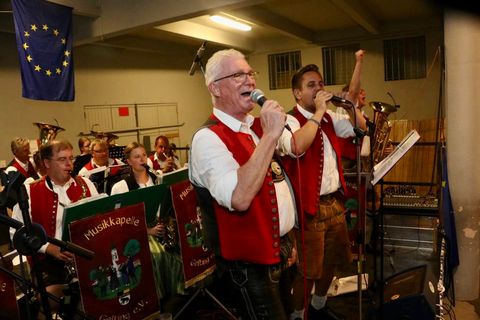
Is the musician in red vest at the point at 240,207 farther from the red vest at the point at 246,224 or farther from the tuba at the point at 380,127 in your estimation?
the tuba at the point at 380,127

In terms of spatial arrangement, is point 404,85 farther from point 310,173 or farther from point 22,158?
point 22,158

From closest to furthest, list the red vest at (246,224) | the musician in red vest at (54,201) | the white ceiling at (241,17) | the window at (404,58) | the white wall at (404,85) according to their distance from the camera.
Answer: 1. the red vest at (246,224)
2. the musician in red vest at (54,201)
3. the white ceiling at (241,17)
4. the white wall at (404,85)
5. the window at (404,58)

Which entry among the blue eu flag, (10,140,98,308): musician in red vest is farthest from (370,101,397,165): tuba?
the blue eu flag

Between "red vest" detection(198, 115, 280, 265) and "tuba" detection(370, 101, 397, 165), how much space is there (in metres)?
2.08

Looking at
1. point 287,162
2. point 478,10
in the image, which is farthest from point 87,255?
point 478,10

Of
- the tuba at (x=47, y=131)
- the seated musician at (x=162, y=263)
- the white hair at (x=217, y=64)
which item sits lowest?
the seated musician at (x=162, y=263)

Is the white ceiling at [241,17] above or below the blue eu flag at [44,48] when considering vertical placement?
above

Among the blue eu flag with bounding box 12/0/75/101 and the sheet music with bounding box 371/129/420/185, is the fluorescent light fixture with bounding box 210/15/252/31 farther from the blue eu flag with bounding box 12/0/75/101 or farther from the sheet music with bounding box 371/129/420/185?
the sheet music with bounding box 371/129/420/185

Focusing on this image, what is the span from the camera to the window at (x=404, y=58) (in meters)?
9.24

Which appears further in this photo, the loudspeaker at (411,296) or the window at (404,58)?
the window at (404,58)

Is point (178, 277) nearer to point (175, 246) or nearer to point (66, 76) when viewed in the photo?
point (175, 246)

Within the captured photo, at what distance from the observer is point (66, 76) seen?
5.64m

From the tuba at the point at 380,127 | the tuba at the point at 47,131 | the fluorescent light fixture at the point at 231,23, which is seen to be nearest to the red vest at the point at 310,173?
the tuba at the point at 380,127

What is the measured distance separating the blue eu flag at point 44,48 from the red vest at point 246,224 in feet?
14.3
